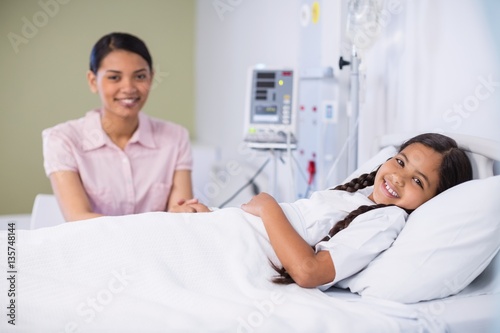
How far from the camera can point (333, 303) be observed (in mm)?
1227

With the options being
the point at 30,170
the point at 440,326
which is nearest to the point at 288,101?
the point at 440,326

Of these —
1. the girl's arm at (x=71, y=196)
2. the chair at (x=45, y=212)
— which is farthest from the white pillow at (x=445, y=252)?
the chair at (x=45, y=212)

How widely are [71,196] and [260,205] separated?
84 centimetres

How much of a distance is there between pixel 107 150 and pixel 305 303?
48.9 inches

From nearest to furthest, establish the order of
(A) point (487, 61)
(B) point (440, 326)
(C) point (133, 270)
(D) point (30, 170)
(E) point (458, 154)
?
(B) point (440, 326)
(C) point (133, 270)
(E) point (458, 154)
(A) point (487, 61)
(D) point (30, 170)

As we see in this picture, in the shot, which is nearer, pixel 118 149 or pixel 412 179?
pixel 412 179

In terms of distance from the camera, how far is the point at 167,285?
1.25 metres

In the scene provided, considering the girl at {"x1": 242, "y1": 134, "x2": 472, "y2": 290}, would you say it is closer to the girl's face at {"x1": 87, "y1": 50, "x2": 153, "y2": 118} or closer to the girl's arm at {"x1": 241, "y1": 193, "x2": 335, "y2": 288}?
the girl's arm at {"x1": 241, "y1": 193, "x2": 335, "y2": 288}

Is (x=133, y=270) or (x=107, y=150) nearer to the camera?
(x=133, y=270)

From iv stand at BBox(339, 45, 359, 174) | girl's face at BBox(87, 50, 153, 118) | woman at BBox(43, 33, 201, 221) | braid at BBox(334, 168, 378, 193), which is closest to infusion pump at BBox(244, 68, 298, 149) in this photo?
iv stand at BBox(339, 45, 359, 174)

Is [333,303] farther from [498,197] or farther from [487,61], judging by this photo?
[487,61]

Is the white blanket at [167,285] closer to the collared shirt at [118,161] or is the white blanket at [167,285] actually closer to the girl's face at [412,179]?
the girl's face at [412,179]

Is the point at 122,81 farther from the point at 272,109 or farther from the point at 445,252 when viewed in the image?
the point at 445,252

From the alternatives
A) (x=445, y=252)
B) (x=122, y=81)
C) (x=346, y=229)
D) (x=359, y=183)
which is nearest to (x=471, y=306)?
(x=445, y=252)
